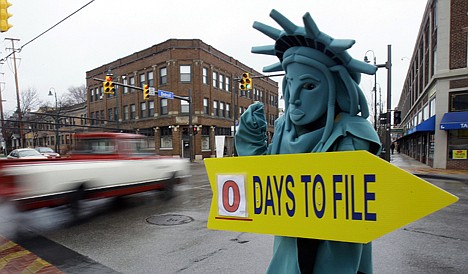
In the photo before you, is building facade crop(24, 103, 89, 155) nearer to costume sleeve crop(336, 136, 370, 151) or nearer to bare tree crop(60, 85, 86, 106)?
bare tree crop(60, 85, 86, 106)

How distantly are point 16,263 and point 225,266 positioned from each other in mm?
2884

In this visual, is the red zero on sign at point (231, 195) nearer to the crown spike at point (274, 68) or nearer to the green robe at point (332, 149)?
the green robe at point (332, 149)

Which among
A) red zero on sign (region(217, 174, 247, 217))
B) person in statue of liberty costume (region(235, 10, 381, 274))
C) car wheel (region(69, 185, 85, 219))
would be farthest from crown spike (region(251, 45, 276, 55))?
car wheel (region(69, 185, 85, 219))

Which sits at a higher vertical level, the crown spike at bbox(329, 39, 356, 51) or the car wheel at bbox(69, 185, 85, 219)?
the crown spike at bbox(329, 39, 356, 51)

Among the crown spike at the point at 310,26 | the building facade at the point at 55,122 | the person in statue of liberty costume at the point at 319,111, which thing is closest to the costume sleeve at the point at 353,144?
the person in statue of liberty costume at the point at 319,111

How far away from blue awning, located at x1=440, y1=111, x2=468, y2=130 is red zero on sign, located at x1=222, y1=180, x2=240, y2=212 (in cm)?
1774

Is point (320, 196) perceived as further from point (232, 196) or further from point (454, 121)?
point (454, 121)

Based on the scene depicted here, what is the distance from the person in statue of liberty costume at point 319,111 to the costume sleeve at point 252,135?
21cm

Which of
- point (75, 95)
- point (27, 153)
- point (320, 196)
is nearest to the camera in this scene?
point (320, 196)

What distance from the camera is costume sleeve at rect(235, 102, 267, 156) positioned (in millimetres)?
1985

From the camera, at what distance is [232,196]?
1.53 metres

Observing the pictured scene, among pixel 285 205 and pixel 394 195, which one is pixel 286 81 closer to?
pixel 285 205

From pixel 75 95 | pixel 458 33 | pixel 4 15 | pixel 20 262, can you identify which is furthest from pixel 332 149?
pixel 75 95

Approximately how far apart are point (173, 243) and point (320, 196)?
4.16 m
